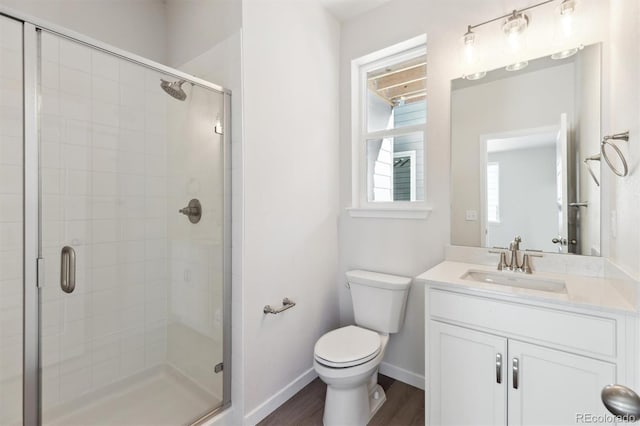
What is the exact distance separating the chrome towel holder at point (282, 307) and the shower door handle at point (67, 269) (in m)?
0.94

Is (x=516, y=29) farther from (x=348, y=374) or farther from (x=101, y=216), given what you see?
(x=101, y=216)

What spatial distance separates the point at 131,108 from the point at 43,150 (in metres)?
0.50

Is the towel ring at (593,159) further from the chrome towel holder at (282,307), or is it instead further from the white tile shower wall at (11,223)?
the white tile shower wall at (11,223)

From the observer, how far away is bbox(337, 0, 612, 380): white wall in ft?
5.88

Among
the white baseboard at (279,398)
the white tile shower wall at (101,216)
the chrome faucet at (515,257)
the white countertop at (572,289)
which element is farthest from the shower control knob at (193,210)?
the chrome faucet at (515,257)

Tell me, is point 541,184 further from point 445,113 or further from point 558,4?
point 558,4

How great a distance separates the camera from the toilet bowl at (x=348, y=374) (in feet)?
5.08

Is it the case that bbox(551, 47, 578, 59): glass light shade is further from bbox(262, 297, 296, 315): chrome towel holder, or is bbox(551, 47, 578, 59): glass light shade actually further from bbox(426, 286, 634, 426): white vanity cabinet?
bbox(262, 297, 296, 315): chrome towel holder

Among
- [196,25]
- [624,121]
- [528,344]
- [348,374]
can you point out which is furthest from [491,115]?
[196,25]

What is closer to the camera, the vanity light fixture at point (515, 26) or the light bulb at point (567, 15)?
the light bulb at point (567, 15)

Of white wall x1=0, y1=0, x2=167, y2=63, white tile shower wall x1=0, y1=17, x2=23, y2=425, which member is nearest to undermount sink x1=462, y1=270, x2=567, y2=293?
white tile shower wall x1=0, y1=17, x2=23, y2=425

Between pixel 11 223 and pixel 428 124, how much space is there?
7.34ft

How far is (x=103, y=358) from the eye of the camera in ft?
5.28

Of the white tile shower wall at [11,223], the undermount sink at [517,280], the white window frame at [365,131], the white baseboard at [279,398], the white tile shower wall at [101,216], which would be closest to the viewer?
the white tile shower wall at [11,223]
